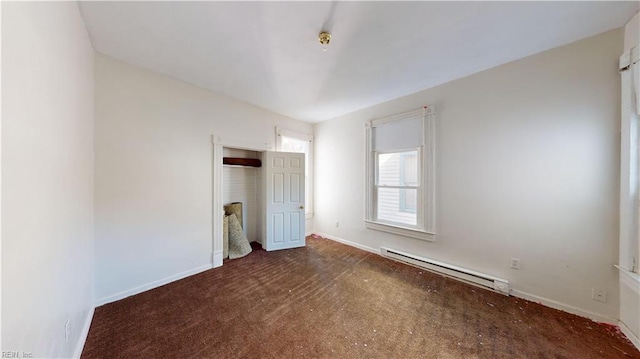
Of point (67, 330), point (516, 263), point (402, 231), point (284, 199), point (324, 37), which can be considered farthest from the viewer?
point (284, 199)

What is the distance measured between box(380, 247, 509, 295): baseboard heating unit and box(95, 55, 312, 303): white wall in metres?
2.99

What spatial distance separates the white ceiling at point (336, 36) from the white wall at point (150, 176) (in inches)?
12.2

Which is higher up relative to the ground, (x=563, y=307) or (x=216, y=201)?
(x=216, y=201)

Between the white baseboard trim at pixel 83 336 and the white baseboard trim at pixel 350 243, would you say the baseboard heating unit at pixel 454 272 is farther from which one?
the white baseboard trim at pixel 83 336

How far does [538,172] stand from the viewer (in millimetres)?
2193

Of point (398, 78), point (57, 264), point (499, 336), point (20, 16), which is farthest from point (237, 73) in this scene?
point (499, 336)

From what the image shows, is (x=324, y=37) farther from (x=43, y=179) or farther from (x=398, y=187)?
(x=398, y=187)

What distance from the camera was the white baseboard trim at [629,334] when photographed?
1.63 meters

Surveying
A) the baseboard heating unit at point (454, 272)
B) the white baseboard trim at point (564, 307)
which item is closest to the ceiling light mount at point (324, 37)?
the baseboard heating unit at point (454, 272)

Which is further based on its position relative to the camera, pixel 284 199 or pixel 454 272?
pixel 284 199

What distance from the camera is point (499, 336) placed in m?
1.77

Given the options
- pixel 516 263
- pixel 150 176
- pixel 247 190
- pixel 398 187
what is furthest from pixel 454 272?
pixel 150 176

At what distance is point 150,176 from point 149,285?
1.34 metres

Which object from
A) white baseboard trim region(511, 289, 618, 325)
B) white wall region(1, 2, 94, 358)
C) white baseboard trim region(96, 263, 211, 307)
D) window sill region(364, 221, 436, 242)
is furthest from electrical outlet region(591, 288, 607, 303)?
white baseboard trim region(96, 263, 211, 307)
